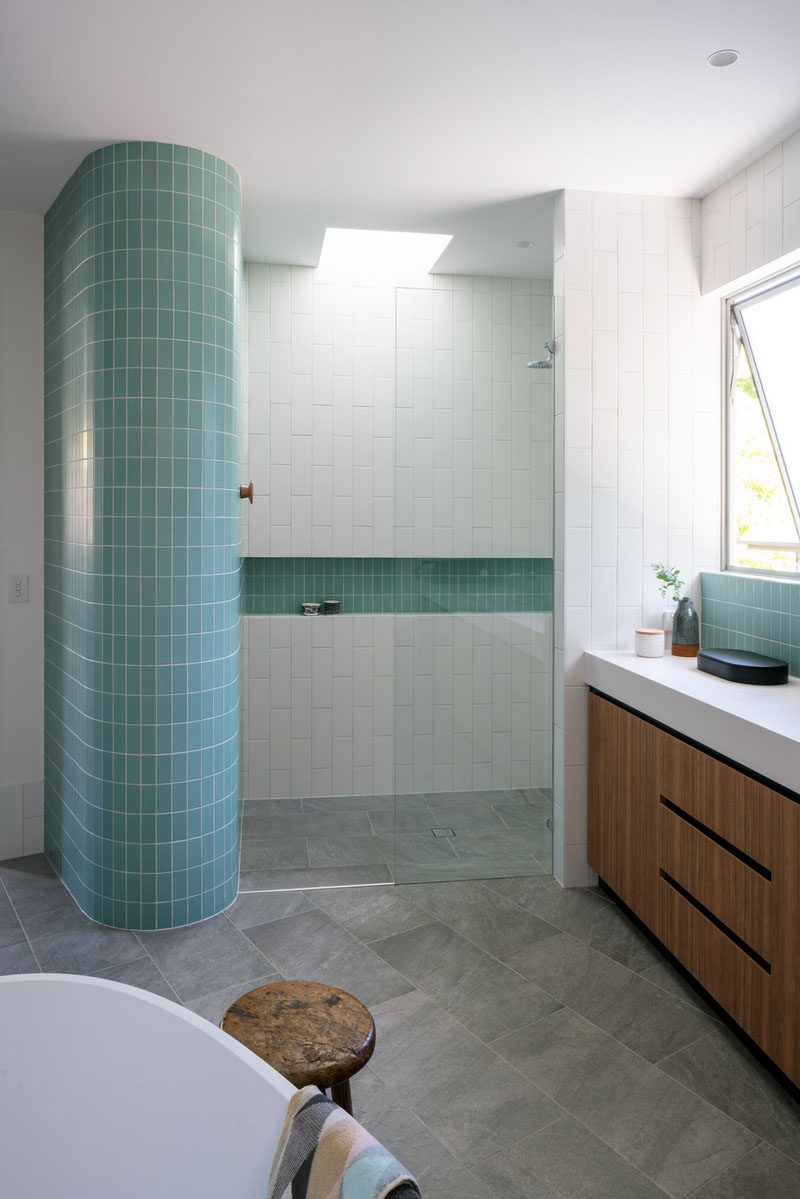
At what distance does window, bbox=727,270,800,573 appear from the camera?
303 cm

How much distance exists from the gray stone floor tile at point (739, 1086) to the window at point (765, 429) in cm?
163

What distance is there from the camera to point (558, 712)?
3322 mm

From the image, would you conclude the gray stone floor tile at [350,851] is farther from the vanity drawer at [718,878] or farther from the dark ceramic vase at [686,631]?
the dark ceramic vase at [686,631]

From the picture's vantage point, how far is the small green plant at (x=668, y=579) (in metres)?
3.27

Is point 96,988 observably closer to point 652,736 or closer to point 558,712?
point 652,736

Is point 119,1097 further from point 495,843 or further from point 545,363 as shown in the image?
point 545,363

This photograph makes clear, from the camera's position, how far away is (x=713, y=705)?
237 cm

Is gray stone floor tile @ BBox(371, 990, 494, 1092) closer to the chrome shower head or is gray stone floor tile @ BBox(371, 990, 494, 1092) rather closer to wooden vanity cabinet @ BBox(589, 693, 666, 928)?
wooden vanity cabinet @ BBox(589, 693, 666, 928)

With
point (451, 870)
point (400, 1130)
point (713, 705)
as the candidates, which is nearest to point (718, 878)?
point (713, 705)

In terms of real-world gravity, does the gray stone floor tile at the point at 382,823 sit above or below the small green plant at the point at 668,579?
below

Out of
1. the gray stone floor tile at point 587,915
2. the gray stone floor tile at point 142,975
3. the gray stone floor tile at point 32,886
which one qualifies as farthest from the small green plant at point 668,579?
the gray stone floor tile at point 32,886

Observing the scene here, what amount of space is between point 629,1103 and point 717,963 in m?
0.48

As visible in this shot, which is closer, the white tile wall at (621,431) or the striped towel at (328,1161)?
the striped towel at (328,1161)

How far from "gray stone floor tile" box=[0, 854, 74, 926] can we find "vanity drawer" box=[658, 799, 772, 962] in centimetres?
218
